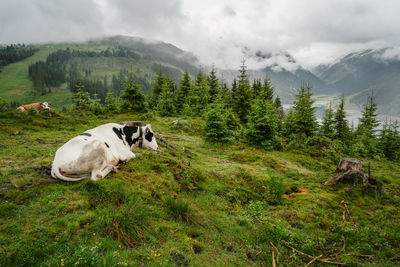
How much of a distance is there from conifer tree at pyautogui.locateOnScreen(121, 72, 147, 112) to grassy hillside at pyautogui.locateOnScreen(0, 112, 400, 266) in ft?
58.3

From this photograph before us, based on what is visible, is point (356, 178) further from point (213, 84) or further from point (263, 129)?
point (213, 84)

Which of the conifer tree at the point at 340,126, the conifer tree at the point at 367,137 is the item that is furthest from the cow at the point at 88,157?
the conifer tree at the point at 340,126

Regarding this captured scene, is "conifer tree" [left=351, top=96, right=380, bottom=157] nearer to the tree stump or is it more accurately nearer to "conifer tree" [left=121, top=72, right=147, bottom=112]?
the tree stump

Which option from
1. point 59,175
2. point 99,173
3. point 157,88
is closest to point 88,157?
point 99,173

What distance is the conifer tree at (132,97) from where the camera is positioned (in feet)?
80.7

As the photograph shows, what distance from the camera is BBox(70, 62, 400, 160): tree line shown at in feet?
52.0

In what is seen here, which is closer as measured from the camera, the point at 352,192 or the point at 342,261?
the point at 342,261

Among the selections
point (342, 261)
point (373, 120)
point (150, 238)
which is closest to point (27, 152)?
point (150, 238)

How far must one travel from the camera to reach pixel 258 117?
52.5 feet

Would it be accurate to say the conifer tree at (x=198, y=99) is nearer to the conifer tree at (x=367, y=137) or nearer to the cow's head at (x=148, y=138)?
the cow's head at (x=148, y=138)

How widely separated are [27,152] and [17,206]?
4862mm

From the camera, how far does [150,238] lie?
3.62 m

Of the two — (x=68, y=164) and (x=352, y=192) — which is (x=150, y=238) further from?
(x=352, y=192)

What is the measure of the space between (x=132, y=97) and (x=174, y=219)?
23.5 metres
